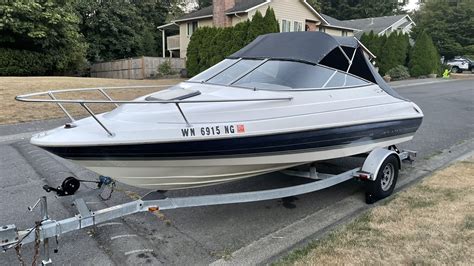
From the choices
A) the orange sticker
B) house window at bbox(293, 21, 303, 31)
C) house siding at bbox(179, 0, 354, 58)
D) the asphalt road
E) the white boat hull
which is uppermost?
house siding at bbox(179, 0, 354, 58)

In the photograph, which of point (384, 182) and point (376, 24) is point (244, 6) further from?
point (384, 182)

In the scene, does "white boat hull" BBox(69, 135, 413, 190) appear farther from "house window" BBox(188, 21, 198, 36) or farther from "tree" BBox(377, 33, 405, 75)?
"house window" BBox(188, 21, 198, 36)

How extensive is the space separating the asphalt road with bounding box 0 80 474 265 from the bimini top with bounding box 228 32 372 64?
1764 mm

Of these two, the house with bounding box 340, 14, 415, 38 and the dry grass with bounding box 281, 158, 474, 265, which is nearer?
the dry grass with bounding box 281, 158, 474, 265

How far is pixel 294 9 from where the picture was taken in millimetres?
30141

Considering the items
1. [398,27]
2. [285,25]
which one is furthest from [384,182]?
[398,27]

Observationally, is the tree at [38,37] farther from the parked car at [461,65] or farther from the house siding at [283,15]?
the parked car at [461,65]

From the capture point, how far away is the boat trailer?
3012 mm

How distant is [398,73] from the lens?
88.2 feet

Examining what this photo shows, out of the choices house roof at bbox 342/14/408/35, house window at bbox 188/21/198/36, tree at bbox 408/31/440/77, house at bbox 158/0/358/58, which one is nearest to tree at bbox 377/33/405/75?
tree at bbox 408/31/440/77

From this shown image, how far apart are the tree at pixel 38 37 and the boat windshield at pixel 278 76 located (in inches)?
851

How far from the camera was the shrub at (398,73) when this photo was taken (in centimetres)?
2681

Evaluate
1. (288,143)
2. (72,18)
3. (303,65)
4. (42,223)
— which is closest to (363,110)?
(303,65)

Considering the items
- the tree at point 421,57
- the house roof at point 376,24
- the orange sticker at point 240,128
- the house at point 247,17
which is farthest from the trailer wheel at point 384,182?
the house roof at point 376,24
